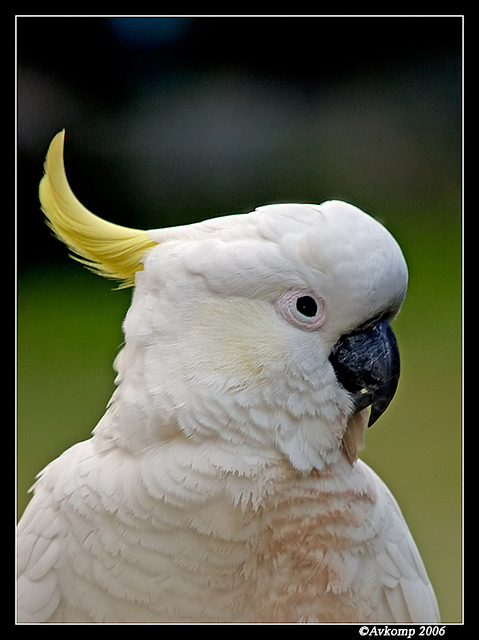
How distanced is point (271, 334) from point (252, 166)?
203 cm

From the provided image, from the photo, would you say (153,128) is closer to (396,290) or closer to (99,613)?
(396,290)

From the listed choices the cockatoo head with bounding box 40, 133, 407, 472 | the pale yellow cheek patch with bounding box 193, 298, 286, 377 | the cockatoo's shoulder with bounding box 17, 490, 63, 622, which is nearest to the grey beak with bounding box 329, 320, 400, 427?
the cockatoo head with bounding box 40, 133, 407, 472

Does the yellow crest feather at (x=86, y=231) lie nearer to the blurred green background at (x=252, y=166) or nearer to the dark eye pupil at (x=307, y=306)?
the dark eye pupil at (x=307, y=306)

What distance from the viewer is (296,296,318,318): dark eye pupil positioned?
111cm

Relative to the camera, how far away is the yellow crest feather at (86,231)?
1.22 m

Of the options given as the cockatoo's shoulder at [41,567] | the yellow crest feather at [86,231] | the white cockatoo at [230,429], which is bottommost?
the cockatoo's shoulder at [41,567]

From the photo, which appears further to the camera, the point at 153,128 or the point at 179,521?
the point at 153,128

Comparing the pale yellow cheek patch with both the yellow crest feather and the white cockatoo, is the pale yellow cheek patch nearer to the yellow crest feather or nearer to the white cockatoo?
the white cockatoo

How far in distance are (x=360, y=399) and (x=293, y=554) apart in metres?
0.33

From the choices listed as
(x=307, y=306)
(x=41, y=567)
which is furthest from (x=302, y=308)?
(x=41, y=567)

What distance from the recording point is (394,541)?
134 cm

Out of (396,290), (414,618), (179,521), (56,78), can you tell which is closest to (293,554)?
(179,521)

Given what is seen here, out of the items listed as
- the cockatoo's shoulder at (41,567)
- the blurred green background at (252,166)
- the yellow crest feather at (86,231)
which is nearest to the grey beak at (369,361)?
the yellow crest feather at (86,231)

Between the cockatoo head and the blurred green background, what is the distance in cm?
112
